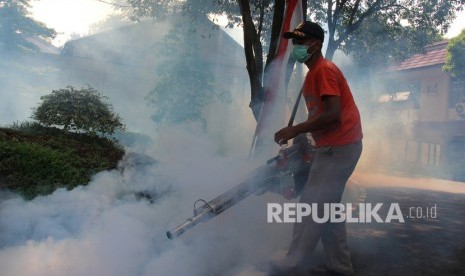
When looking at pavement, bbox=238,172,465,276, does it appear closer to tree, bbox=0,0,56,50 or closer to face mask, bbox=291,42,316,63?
face mask, bbox=291,42,316,63

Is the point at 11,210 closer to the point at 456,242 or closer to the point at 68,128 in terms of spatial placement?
the point at 68,128

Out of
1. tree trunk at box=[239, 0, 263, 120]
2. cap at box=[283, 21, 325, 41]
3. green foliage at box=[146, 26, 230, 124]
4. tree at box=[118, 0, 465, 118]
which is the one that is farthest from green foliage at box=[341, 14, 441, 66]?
cap at box=[283, 21, 325, 41]

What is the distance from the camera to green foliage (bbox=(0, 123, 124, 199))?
5.02m

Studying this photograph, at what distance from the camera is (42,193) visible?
4.88m

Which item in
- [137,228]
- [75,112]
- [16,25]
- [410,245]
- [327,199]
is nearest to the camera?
[327,199]

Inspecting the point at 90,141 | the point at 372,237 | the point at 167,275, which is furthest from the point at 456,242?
the point at 90,141

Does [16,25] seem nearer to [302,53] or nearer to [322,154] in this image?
[302,53]

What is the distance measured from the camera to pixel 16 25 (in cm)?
2242

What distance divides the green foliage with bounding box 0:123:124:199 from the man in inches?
120

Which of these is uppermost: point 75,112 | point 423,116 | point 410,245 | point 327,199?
point 75,112

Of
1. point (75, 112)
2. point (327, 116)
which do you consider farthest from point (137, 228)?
point (75, 112)

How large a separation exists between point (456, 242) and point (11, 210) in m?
4.81

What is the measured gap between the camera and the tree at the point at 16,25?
21797 mm

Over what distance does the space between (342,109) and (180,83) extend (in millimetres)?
11460
